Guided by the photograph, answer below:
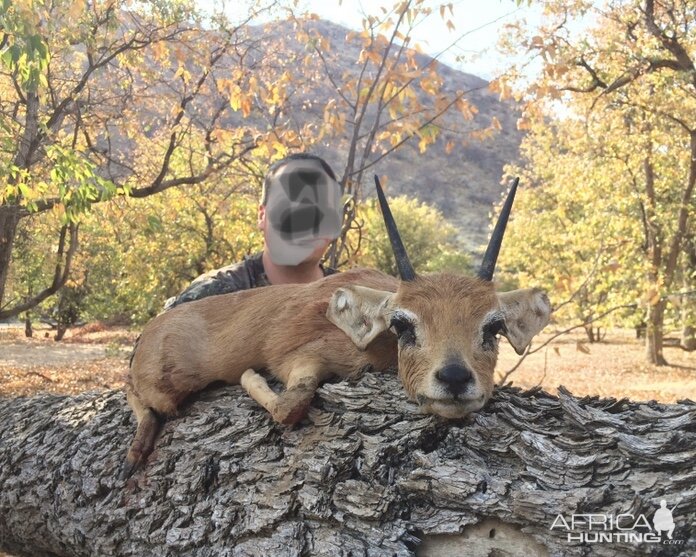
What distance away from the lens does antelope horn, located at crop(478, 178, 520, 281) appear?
2584 mm

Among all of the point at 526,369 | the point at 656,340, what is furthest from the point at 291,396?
the point at 656,340

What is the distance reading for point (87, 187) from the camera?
5.89 metres

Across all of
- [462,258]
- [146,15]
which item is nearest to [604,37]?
[146,15]

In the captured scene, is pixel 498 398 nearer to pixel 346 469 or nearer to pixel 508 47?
pixel 346 469

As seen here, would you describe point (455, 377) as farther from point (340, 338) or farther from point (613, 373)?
point (613, 373)

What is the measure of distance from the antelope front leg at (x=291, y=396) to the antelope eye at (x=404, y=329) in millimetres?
511

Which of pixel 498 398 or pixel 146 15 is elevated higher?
pixel 146 15

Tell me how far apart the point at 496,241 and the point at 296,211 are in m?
2.70

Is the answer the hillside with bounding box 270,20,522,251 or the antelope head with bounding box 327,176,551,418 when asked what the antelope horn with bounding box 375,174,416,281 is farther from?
the hillside with bounding box 270,20,522,251

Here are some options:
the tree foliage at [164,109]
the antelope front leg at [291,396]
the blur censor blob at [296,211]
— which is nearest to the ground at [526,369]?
the tree foliage at [164,109]

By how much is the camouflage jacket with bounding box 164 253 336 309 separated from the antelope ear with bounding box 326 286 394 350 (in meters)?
2.28

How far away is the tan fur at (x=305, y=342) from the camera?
8.30 ft

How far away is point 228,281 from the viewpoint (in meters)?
5.20

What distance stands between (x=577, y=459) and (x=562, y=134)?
27142 mm
